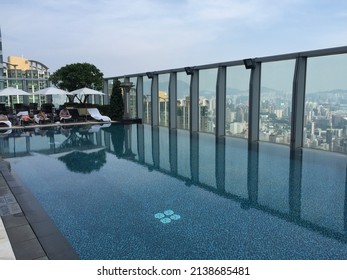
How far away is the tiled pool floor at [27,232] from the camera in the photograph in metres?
3.14

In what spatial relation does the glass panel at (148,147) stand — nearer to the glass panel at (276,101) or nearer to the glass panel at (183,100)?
the glass panel at (183,100)

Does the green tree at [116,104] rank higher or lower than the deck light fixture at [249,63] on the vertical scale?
lower

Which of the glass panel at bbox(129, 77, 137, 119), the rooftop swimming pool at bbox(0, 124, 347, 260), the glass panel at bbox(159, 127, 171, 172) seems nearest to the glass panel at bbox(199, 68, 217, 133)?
the glass panel at bbox(159, 127, 171, 172)

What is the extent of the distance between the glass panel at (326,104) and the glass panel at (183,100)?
590 cm

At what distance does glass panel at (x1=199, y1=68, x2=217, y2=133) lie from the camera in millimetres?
12688

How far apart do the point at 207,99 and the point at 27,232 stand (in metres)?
10.4

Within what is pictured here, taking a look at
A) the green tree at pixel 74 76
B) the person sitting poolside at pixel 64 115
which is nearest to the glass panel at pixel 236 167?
the person sitting poolside at pixel 64 115

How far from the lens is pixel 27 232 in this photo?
3.65 metres

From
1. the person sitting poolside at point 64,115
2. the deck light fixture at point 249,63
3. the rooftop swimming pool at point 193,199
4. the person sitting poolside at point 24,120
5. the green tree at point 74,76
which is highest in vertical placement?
the green tree at point 74,76

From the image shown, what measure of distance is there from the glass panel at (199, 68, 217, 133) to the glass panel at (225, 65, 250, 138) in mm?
752

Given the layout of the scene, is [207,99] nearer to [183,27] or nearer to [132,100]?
[183,27]

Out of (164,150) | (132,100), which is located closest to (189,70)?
(164,150)
